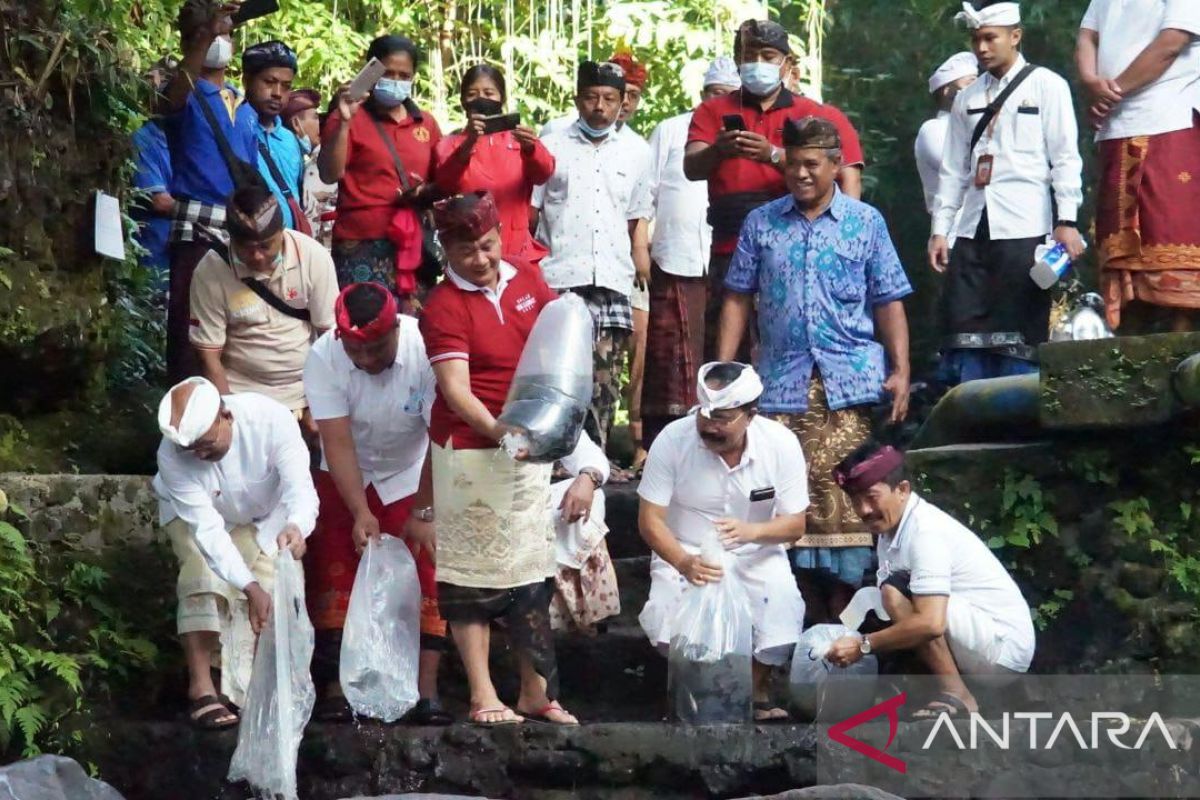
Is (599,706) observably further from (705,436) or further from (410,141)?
(410,141)

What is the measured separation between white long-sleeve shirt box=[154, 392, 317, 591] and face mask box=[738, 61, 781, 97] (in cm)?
241

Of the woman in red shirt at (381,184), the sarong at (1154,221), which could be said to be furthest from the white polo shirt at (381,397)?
the sarong at (1154,221)

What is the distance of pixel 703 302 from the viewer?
30.7 feet

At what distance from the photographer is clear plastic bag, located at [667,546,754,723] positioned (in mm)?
6555

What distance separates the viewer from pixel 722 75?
9.69 metres

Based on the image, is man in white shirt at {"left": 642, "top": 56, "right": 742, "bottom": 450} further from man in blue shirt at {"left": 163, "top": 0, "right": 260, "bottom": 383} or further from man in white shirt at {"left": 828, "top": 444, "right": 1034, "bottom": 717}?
man in white shirt at {"left": 828, "top": 444, "right": 1034, "bottom": 717}

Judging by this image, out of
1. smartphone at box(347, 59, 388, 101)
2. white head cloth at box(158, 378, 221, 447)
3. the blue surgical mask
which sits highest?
smartphone at box(347, 59, 388, 101)

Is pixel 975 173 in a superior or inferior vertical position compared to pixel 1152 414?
superior

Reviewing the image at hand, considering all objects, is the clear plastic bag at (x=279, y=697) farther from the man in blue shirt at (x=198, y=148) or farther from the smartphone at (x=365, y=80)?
the smartphone at (x=365, y=80)

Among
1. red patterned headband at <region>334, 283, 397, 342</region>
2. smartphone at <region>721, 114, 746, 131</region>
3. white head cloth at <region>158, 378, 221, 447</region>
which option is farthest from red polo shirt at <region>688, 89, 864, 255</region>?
white head cloth at <region>158, 378, 221, 447</region>

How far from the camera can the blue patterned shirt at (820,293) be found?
7.36 meters

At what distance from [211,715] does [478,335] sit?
1.58m

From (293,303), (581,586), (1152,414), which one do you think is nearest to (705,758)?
(581,586)

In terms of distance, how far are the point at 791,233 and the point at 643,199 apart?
195 centimetres
